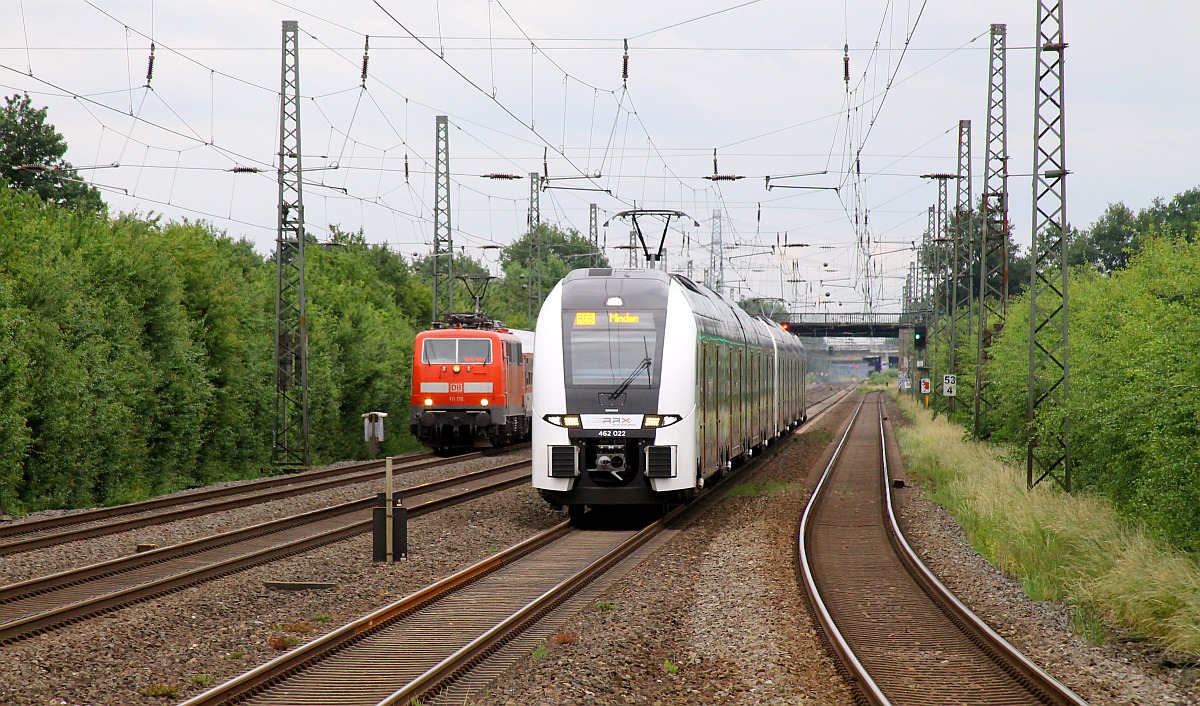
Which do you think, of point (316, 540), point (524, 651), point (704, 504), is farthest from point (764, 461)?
point (524, 651)

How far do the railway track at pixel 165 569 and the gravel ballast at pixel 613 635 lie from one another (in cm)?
30

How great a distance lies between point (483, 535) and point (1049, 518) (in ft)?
25.9

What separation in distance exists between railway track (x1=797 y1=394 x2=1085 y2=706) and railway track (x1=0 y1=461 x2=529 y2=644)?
6.44 metres

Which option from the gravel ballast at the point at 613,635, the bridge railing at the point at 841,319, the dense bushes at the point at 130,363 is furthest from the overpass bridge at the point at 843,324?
the gravel ballast at the point at 613,635

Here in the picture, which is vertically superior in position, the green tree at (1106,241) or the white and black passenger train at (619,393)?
the green tree at (1106,241)

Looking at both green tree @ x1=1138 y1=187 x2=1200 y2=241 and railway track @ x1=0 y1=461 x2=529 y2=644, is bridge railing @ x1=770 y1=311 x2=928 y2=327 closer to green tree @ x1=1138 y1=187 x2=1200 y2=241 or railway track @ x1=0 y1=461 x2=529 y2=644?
green tree @ x1=1138 y1=187 x2=1200 y2=241

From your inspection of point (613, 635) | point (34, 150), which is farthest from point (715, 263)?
point (613, 635)

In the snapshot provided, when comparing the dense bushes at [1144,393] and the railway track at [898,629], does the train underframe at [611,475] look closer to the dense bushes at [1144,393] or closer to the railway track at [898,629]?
the railway track at [898,629]

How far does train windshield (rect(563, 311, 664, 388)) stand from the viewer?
55.9 ft

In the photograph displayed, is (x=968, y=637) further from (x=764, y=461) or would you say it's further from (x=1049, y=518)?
(x=764, y=461)

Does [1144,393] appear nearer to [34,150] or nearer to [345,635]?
[345,635]

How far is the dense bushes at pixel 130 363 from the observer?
20.6 m

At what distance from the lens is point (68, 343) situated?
22.0 m

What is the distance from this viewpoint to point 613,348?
17.2 meters
